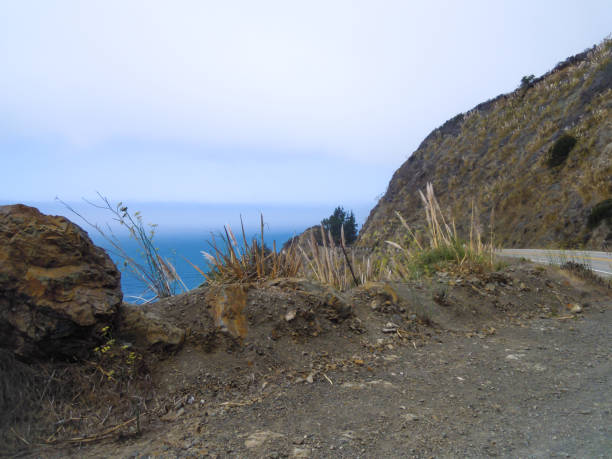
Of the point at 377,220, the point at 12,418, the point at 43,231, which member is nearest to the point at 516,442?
the point at 12,418

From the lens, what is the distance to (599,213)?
13578mm

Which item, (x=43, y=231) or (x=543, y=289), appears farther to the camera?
(x=543, y=289)

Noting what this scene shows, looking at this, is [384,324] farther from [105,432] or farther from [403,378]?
[105,432]

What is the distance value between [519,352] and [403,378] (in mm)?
1267

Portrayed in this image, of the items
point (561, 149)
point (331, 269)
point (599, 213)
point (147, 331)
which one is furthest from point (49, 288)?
point (561, 149)

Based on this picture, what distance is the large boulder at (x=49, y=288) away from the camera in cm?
239

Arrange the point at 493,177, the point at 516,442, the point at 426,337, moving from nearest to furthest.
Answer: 1. the point at 516,442
2. the point at 426,337
3. the point at 493,177

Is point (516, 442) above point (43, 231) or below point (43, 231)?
below

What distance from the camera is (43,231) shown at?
2.63 meters

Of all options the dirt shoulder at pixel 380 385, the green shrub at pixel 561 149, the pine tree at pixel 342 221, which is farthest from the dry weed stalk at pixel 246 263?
the pine tree at pixel 342 221

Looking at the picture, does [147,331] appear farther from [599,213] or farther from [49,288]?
[599,213]

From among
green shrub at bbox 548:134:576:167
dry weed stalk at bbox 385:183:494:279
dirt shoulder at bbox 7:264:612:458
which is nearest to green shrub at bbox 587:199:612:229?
green shrub at bbox 548:134:576:167

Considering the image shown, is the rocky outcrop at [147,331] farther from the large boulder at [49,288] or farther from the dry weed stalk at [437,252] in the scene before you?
the dry weed stalk at [437,252]

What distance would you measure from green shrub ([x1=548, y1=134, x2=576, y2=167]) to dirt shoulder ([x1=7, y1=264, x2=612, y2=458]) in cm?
1683
